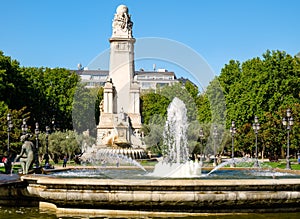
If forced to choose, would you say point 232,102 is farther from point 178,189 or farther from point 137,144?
point 178,189

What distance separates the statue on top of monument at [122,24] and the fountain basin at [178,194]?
4401cm

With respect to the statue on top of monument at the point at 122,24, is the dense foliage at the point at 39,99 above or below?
below

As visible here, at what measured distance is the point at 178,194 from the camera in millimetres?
11164

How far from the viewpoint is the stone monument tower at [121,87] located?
171 ft

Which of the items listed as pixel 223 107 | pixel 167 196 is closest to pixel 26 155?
pixel 167 196

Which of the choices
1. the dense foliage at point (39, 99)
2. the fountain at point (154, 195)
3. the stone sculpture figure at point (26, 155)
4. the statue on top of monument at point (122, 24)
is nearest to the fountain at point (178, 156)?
the stone sculpture figure at point (26, 155)

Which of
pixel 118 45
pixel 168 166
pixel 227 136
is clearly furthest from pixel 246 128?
pixel 168 166

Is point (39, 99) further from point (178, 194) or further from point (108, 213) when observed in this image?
point (178, 194)

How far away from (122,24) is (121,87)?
682 cm

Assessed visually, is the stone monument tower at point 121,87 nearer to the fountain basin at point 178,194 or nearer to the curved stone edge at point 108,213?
the curved stone edge at point 108,213

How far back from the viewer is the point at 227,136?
153 feet

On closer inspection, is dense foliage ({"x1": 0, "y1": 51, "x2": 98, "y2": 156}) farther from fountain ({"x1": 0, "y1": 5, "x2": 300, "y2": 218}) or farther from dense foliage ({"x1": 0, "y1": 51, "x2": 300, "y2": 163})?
fountain ({"x1": 0, "y1": 5, "x2": 300, "y2": 218})

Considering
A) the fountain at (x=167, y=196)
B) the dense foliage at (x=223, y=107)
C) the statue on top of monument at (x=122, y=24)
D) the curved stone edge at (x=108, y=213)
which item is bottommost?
the curved stone edge at (x=108, y=213)

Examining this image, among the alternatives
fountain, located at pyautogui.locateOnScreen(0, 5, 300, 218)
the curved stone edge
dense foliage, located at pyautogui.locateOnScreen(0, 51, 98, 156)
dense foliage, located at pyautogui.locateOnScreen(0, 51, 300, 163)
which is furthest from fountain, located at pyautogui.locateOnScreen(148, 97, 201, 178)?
dense foliage, located at pyautogui.locateOnScreen(0, 51, 98, 156)
